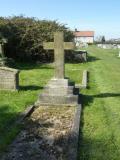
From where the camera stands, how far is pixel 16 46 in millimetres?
25828

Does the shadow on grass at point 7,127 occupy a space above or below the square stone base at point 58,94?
below

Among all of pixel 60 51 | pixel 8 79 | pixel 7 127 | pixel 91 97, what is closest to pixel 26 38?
pixel 8 79

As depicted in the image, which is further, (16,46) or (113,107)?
(16,46)

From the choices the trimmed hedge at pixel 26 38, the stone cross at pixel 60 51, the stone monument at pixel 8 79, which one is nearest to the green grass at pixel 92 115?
the stone monument at pixel 8 79

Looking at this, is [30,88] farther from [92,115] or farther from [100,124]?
[100,124]

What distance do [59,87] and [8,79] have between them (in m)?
2.81

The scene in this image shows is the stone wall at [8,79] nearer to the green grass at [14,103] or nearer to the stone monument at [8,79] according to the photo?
the stone monument at [8,79]

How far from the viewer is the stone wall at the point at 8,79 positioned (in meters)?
12.9

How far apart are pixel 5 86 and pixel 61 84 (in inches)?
116

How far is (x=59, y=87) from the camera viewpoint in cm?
1088

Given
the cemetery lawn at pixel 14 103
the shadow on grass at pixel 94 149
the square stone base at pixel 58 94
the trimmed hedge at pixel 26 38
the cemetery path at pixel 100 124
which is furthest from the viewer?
the trimmed hedge at pixel 26 38

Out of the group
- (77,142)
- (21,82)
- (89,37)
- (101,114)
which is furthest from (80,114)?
(89,37)

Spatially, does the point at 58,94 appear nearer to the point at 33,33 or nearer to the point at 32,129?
the point at 32,129

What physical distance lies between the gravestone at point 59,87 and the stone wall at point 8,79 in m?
2.21
